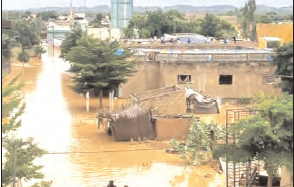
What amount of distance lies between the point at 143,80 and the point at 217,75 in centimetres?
176

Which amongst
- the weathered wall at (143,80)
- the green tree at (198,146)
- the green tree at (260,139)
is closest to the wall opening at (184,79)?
the weathered wall at (143,80)

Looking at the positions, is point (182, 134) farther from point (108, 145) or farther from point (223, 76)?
point (223, 76)

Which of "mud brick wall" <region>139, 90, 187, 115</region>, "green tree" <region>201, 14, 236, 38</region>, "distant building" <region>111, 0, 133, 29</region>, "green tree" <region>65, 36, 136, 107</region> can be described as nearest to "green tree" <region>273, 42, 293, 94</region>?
"mud brick wall" <region>139, 90, 187, 115</region>

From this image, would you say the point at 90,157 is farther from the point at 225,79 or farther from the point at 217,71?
the point at 225,79

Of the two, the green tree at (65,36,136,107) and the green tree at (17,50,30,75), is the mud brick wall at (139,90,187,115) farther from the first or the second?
the green tree at (17,50,30,75)

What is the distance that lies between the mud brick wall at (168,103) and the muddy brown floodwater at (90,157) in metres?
0.93

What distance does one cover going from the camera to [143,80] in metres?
13.2

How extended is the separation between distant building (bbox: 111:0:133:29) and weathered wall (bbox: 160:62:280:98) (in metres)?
14.3

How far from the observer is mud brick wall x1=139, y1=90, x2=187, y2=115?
939 cm

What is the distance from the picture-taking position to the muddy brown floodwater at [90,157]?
21.7 feet

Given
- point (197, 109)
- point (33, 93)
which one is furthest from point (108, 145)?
point (33, 93)

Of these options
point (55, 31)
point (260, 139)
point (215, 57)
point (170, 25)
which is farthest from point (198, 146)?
point (55, 31)

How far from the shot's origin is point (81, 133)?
9.58m

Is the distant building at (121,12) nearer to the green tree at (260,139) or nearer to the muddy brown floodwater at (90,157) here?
the muddy brown floodwater at (90,157)
